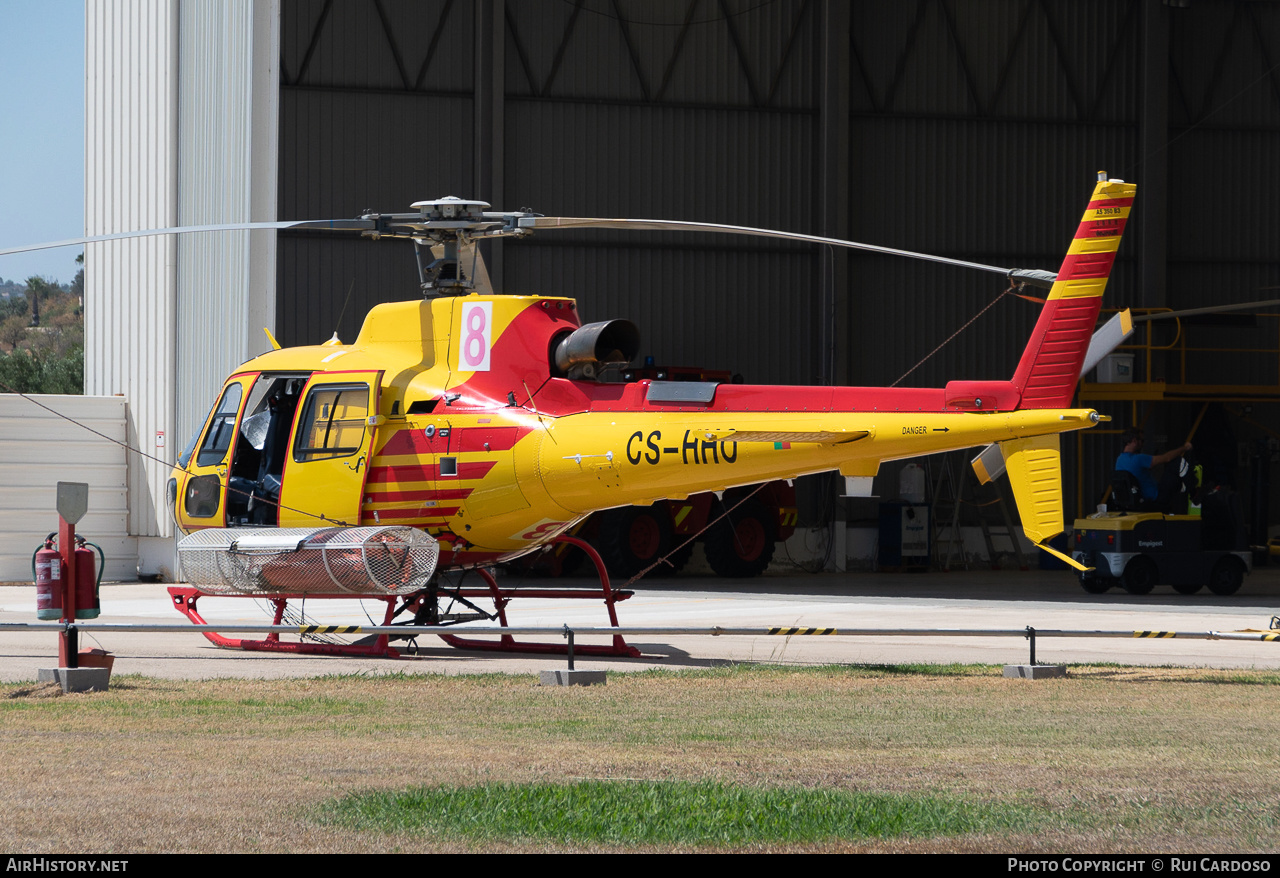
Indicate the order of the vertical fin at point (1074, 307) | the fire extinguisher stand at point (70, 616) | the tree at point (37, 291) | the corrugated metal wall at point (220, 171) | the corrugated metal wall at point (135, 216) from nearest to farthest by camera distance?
the fire extinguisher stand at point (70, 616), the vertical fin at point (1074, 307), the corrugated metal wall at point (220, 171), the corrugated metal wall at point (135, 216), the tree at point (37, 291)

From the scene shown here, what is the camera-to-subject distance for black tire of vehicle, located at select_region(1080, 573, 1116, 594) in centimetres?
1909

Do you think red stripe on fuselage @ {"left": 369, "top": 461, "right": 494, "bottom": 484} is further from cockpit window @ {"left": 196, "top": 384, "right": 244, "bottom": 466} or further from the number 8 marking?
cockpit window @ {"left": 196, "top": 384, "right": 244, "bottom": 466}

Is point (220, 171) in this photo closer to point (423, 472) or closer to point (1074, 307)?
point (423, 472)

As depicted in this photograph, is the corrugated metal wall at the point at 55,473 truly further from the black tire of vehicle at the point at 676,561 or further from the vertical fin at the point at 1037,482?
the vertical fin at the point at 1037,482

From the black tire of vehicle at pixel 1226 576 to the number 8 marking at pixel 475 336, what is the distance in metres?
12.0

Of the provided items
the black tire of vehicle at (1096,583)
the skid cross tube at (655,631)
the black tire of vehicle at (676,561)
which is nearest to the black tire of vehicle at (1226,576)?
the black tire of vehicle at (1096,583)

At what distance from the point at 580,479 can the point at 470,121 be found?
14849 millimetres

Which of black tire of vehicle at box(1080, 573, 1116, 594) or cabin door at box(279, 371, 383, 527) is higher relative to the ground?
cabin door at box(279, 371, 383, 527)

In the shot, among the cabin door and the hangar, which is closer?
the cabin door

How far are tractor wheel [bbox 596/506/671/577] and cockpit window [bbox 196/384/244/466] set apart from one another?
9619 mm

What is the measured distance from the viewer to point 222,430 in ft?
41.8

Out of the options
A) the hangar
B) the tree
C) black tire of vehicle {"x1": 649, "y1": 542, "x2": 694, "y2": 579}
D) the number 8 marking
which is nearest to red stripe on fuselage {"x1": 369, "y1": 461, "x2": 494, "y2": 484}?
the number 8 marking

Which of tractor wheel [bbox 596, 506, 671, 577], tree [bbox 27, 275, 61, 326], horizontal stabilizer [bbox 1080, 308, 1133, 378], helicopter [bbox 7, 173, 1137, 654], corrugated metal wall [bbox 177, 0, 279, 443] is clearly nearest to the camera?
helicopter [bbox 7, 173, 1137, 654]

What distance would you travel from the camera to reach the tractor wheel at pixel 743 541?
23.2 metres
